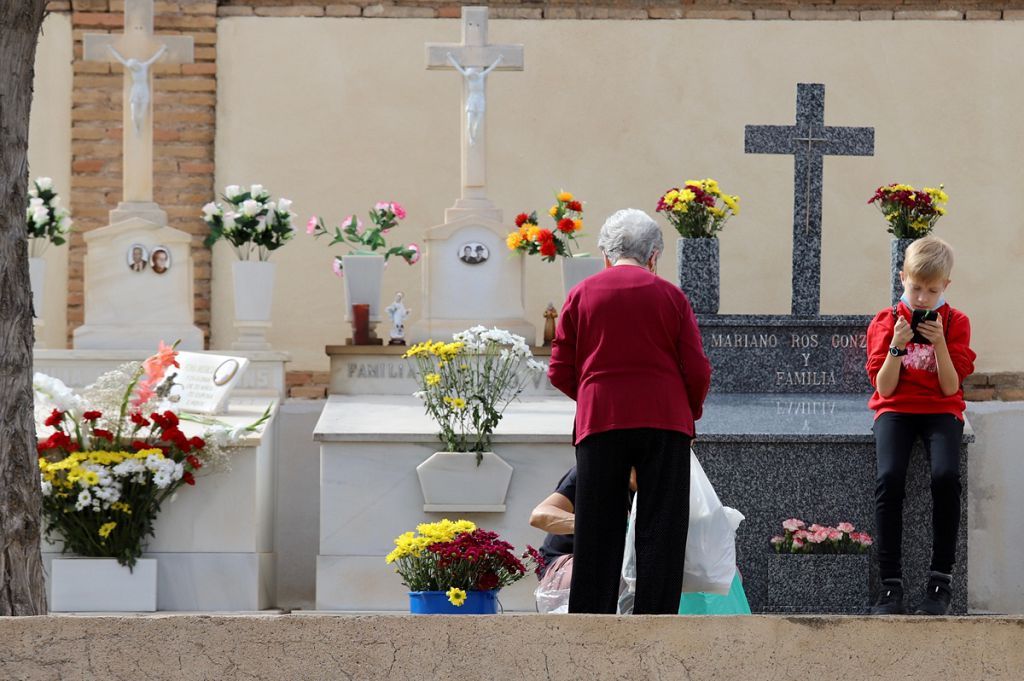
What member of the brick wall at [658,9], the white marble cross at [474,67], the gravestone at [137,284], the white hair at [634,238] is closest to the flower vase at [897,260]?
the white marble cross at [474,67]

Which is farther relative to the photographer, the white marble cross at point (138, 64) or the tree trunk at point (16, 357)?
the white marble cross at point (138, 64)

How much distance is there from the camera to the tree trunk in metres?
4.86

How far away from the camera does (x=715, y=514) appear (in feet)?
16.1

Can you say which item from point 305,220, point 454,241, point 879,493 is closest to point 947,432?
point 879,493

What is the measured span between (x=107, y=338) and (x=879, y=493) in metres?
4.71

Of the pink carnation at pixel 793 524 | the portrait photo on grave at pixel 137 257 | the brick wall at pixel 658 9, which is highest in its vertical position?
the brick wall at pixel 658 9

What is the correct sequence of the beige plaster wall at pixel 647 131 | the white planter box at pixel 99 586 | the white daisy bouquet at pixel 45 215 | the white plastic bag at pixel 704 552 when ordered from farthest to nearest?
the beige plaster wall at pixel 647 131 < the white daisy bouquet at pixel 45 215 < the white planter box at pixel 99 586 < the white plastic bag at pixel 704 552

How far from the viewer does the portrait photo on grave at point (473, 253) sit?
933 cm

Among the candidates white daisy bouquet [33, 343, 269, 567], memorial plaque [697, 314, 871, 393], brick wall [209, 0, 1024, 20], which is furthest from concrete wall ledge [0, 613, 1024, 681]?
brick wall [209, 0, 1024, 20]

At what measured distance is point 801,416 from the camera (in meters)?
6.85

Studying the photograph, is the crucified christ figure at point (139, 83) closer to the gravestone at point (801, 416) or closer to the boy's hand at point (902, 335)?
the gravestone at point (801, 416)

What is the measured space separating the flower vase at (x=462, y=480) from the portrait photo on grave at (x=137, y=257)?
268cm

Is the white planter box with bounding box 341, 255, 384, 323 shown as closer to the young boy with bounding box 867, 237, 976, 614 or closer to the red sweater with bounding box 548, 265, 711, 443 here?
the young boy with bounding box 867, 237, 976, 614

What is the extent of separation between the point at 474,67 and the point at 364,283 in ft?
4.62
